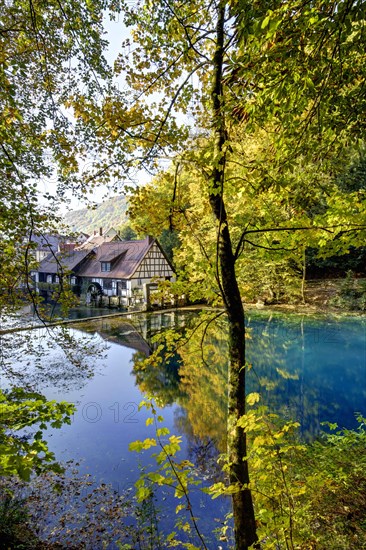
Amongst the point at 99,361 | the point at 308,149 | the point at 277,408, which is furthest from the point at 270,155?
the point at 99,361

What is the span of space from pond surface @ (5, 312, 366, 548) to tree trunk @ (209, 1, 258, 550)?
67cm

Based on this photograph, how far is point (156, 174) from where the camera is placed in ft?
9.57

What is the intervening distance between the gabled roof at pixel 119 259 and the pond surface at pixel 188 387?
349 inches

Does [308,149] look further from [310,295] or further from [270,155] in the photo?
[310,295]

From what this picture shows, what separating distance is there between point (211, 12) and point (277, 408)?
7367 millimetres

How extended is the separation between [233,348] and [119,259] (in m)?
22.5

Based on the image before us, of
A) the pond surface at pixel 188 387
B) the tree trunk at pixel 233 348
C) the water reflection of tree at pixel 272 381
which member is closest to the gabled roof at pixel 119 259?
the pond surface at pixel 188 387

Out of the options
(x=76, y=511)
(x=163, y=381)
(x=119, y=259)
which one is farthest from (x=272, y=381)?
(x=119, y=259)

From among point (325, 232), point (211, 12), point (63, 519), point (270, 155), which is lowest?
point (63, 519)

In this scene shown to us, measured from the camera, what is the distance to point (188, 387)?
8.98m

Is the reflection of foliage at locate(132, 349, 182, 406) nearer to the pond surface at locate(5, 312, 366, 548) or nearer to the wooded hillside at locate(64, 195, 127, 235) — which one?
the pond surface at locate(5, 312, 366, 548)

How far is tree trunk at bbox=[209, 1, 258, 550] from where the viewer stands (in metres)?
2.31

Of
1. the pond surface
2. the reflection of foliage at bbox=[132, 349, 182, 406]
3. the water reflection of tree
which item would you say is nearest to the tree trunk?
the pond surface

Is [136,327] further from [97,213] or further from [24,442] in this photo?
[97,213]
